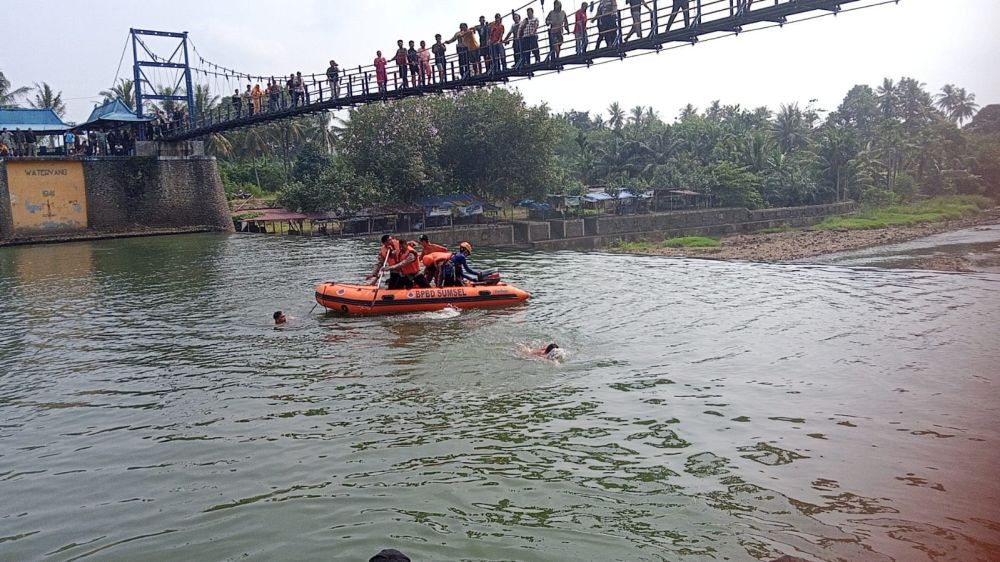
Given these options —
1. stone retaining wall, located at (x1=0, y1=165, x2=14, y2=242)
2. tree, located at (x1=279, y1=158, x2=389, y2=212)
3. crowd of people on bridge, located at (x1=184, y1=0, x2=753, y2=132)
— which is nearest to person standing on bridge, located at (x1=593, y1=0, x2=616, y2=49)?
crowd of people on bridge, located at (x1=184, y1=0, x2=753, y2=132)

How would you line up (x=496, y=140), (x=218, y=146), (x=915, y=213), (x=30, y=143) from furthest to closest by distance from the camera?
(x=218, y=146), (x=915, y=213), (x=496, y=140), (x=30, y=143)

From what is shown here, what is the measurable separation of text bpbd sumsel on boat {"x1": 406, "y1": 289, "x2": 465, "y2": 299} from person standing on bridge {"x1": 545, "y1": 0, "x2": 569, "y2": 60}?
672cm

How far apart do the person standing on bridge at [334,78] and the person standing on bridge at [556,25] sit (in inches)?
387

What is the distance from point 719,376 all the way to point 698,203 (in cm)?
3821

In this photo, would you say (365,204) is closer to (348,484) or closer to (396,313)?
(396,313)

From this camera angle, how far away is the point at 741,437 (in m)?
7.39

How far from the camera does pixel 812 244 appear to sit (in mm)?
31172

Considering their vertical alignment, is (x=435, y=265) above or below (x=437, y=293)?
above

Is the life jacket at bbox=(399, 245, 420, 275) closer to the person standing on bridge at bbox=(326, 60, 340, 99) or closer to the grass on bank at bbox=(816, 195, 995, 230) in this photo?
the person standing on bridge at bbox=(326, 60, 340, 99)

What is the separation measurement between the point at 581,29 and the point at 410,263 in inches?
272

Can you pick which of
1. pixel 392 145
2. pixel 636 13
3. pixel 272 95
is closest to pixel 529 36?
pixel 636 13

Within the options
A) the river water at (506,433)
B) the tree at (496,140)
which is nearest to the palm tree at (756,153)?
the tree at (496,140)

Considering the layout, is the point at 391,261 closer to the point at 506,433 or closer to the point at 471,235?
the point at 506,433

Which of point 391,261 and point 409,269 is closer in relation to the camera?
point 409,269
